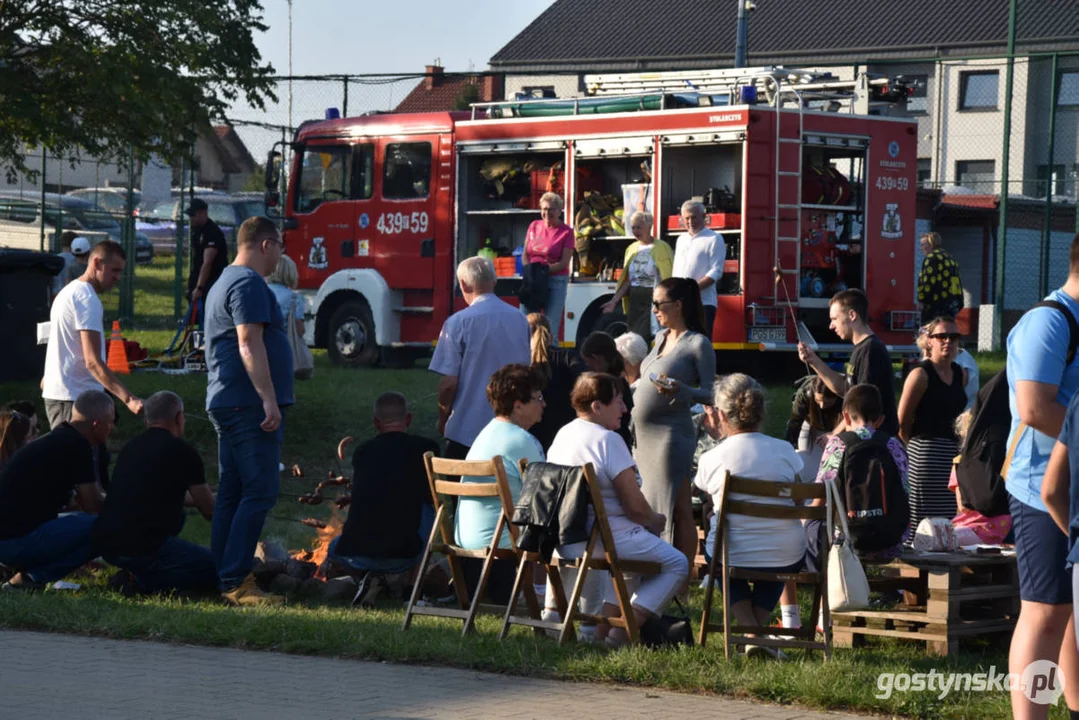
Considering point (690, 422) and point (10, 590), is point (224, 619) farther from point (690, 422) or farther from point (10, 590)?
point (690, 422)

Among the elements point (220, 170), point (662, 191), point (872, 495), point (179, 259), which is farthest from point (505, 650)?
point (220, 170)

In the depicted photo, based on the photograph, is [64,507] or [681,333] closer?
[681,333]

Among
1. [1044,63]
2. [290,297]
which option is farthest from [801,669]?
[1044,63]

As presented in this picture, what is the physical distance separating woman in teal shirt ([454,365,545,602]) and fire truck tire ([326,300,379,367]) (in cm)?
1197

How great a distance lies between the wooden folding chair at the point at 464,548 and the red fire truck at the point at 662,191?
8708mm

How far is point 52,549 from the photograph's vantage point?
30.1 feet

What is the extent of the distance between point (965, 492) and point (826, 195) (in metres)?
8.91

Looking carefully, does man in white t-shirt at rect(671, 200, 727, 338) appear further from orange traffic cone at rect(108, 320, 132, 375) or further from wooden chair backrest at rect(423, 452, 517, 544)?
wooden chair backrest at rect(423, 452, 517, 544)

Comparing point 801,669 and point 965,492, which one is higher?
point 965,492

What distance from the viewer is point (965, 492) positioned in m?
8.52

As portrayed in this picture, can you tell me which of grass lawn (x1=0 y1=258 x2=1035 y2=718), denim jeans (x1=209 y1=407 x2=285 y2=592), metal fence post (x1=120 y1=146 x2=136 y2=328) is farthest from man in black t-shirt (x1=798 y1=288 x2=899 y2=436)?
metal fence post (x1=120 y1=146 x2=136 y2=328)

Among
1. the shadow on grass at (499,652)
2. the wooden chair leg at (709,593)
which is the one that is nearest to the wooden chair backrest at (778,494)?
the wooden chair leg at (709,593)

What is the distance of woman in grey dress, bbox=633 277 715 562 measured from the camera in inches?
349

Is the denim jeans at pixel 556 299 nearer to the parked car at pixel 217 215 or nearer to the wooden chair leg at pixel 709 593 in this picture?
the wooden chair leg at pixel 709 593
